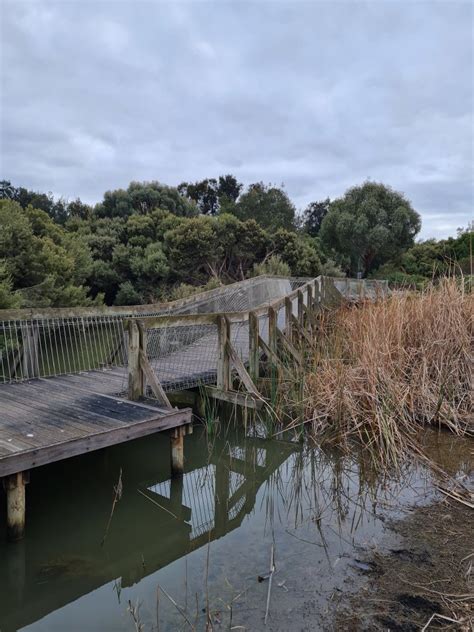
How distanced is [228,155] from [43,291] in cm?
2295

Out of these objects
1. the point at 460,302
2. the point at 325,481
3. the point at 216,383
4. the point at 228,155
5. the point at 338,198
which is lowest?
the point at 325,481

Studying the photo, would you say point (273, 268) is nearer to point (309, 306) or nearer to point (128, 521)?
point (309, 306)

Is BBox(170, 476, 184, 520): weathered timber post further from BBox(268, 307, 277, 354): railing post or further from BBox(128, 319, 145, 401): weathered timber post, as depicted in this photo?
BBox(268, 307, 277, 354): railing post

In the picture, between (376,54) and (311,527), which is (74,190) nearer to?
(376,54)

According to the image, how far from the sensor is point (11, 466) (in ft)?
11.3

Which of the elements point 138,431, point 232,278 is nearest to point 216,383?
point 138,431

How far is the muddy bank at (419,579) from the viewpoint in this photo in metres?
2.53

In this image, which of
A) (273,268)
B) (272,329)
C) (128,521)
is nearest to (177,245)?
(273,268)

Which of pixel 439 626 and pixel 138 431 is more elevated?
pixel 138 431

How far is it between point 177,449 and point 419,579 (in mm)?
2598

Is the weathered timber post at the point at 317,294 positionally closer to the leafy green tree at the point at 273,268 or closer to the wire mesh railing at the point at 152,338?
the wire mesh railing at the point at 152,338

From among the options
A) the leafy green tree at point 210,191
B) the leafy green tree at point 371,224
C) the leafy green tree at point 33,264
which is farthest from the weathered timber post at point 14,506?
the leafy green tree at point 210,191

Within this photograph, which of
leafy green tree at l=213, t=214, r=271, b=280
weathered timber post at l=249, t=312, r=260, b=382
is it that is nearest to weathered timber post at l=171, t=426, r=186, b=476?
weathered timber post at l=249, t=312, r=260, b=382

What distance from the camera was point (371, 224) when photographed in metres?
23.9
